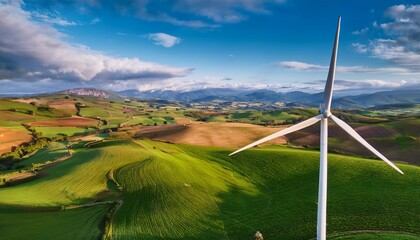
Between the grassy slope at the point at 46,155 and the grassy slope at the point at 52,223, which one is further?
the grassy slope at the point at 46,155

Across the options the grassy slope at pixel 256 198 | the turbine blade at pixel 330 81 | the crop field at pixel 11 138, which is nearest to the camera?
the turbine blade at pixel 330 81

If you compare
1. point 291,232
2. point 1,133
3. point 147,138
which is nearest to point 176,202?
point 291,232

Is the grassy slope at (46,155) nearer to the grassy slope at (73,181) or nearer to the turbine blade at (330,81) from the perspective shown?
the grassy slope at (73,181)

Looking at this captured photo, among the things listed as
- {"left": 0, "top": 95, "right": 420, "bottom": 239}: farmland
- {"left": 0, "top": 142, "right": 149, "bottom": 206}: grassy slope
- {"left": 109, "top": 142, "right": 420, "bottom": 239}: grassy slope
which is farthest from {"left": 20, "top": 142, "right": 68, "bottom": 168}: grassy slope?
{"left": 109, "top": 142, "right": 420, "bottom": 239}: grassy slope

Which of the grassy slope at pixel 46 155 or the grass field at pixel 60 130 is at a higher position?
the grass field at pixel 60 130

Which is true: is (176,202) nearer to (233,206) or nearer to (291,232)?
(233,206)

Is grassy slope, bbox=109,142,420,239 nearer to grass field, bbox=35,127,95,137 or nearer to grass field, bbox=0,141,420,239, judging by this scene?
grass field, bbox=0,141,420,239

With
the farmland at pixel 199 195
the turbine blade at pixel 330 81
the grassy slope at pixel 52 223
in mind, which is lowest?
the grassy slope at pixel 52 223

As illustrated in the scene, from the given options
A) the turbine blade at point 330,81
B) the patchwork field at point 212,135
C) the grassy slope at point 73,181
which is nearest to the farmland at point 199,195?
the grassy slope at point 73,181
